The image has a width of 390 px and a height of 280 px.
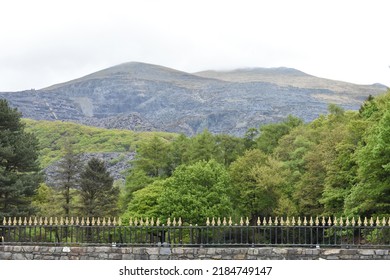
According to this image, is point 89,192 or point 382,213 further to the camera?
point 89,192

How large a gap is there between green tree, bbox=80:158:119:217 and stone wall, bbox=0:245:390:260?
34.8 m

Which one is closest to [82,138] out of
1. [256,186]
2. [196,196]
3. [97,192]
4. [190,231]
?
[97,192]

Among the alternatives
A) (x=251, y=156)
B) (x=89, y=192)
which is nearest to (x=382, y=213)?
(x=251, y=156)

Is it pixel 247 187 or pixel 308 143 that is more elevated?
pixel 308 143

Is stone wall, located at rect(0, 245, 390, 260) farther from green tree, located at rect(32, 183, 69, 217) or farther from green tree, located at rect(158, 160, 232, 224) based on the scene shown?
green tree, located at rect(32, 183, 69, 217)

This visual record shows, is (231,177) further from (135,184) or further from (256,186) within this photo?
(135,184)

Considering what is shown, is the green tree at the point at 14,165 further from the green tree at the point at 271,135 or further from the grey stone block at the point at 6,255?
the green tree at the point at 271,135

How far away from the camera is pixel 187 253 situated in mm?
19594

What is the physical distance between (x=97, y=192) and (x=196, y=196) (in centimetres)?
1301

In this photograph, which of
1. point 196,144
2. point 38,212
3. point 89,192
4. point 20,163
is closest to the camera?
point 20,163

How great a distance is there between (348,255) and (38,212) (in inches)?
1205

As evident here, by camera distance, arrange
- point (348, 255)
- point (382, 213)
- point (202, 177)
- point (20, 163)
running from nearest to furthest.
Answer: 1. point (348, 255)
2. point (382, 213)
3. point (20, 163)
4. point (202, 177)

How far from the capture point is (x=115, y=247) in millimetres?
20000

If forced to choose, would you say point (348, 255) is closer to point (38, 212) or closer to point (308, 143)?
point (38, 212)
